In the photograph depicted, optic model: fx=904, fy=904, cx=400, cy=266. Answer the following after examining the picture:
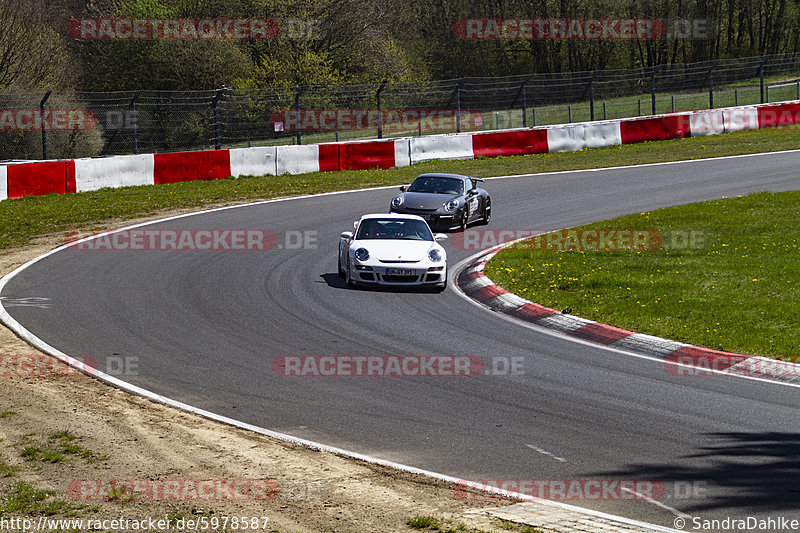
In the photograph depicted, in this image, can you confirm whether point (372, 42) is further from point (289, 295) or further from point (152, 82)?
point (289, 295)

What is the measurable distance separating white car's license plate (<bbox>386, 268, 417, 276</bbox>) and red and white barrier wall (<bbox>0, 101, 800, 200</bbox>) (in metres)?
13.2

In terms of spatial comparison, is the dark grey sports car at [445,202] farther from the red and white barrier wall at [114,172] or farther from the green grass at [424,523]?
the green grass at [424,523]

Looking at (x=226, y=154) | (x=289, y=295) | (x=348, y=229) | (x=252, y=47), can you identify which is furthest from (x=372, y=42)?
(x=289, y=295)

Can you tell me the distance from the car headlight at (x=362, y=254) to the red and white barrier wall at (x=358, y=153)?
12.6 metres

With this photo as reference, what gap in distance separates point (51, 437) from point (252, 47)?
166 feet

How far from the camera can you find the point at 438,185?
2088 centimetres

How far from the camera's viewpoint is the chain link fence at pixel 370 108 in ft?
104

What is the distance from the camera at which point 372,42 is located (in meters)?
56.2
